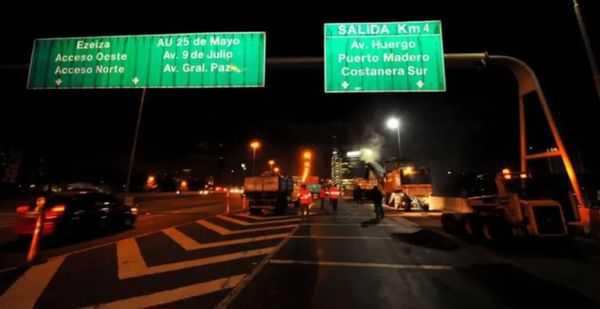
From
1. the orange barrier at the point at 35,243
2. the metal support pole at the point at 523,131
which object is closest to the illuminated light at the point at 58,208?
the orange barrier at the point at 35,243

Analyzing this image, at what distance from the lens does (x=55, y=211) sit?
1003cm

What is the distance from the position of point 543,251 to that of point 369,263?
555 cm

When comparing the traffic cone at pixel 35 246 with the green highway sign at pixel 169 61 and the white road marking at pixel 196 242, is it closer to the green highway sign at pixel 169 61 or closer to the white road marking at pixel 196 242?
the white road marking at pixel 196 242

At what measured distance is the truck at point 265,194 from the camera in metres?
20.5

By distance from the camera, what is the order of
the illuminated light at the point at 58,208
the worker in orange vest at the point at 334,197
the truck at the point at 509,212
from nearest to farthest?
the truck at the point at 509,212 < the illuminated light at the point at 58,208 < the worker in orange vest at the point at 334,197

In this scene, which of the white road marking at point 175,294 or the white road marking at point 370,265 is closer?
the white road marking at point 175,294

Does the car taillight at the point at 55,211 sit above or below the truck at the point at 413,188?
below

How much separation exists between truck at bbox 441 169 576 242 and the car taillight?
13.7 metres

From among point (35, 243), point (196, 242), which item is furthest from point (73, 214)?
point (196, 242)

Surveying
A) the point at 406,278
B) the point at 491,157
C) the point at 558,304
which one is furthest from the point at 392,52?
the point at 491,157

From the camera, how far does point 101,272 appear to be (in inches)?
264

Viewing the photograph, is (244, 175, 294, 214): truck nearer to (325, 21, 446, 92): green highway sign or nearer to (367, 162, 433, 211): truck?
(367, 162, 433, 211): truck

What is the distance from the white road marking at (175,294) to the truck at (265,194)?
562 inches

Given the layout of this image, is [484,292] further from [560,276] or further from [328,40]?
[328,40]
